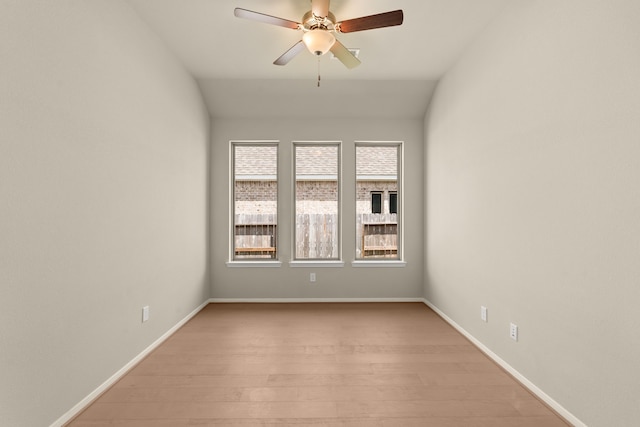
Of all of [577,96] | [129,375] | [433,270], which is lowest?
[129,375]

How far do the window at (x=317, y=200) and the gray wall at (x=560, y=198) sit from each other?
1.95 meters

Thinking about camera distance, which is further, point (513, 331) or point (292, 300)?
point (292, 300)

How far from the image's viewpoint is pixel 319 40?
2484 mm

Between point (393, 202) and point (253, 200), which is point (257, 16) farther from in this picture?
point (393, 202)

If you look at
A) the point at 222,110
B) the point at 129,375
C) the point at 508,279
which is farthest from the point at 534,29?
the point at 129,375

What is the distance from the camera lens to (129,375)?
250cm

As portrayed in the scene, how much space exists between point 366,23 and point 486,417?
2695mm

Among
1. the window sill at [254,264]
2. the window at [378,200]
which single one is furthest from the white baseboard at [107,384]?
the window at [378,200]

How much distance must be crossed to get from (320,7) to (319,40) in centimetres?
22

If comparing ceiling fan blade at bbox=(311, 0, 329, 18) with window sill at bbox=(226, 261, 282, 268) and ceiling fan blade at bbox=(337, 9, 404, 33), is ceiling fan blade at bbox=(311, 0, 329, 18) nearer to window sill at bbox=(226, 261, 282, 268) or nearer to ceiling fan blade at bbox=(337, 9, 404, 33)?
ceiling fan blade at bbox=(337, 9, 404, 33)

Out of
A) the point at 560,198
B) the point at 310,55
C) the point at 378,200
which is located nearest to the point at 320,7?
the point at 310,55

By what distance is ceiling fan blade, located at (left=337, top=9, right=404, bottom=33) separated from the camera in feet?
7.37

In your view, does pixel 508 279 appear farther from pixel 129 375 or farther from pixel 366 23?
pixel 129 375

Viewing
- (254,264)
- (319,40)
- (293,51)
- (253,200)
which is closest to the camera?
(319,40)
